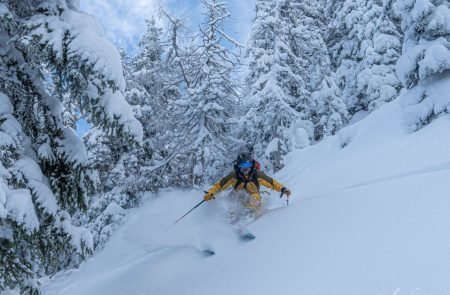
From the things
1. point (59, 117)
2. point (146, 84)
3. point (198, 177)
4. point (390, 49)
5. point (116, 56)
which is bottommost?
point (198, 177)

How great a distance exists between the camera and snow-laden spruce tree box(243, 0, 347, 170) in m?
17.8

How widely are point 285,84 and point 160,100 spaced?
6734 mm

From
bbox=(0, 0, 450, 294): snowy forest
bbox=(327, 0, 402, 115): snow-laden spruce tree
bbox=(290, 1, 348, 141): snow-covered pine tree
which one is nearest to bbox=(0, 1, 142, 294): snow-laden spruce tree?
bbox=(0, 0, 450, 294): snowy forest

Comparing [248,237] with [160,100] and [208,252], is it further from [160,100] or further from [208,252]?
[160,100]

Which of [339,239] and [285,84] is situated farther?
[285,84]

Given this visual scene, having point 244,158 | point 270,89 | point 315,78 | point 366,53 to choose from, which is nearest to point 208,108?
point 270,89

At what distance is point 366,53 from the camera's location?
2111cm

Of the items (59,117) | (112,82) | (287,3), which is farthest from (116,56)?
(287,3)

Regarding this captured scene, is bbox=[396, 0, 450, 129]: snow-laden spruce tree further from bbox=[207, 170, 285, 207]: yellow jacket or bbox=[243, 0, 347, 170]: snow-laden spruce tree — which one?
bbox=[243, 0, 347, 170]: snow-laden spruce tree

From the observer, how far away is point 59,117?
592cm

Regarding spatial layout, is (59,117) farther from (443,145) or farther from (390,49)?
(390,49)

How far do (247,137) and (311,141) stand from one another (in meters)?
3.85

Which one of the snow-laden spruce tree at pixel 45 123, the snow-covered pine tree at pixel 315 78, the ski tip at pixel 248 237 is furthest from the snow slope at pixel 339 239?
the snow-covered pine tree at pixel 315 78

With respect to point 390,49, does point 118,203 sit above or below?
below
